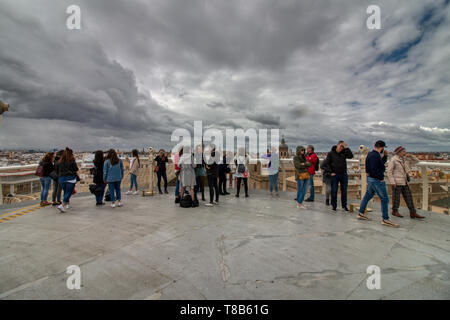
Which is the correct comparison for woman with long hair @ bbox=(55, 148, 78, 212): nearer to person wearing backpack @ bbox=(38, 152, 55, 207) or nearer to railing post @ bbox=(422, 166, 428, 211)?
person wearing backpack @ bbox=(38, 152, 55, 207)

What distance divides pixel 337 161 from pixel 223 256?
4850mm

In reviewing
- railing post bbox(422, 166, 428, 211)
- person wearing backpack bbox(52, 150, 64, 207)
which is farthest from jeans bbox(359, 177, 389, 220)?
person wearing backpack bbox(52, 150, 64, 207)

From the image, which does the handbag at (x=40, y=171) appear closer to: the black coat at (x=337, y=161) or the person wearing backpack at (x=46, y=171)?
the person wearing backpack at (x=46, y=171)

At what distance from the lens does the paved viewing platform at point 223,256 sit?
2.23m

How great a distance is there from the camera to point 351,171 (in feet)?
21.8

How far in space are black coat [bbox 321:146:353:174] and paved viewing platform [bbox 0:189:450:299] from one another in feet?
5.18

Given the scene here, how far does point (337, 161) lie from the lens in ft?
19.8

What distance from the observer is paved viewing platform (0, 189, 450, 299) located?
2.23m

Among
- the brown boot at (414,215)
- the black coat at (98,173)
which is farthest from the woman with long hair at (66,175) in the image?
the brown boot at (414,215)

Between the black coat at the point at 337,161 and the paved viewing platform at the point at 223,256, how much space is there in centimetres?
158

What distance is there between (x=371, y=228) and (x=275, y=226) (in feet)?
6.82

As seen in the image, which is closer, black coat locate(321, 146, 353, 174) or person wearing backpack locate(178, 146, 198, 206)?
black coat locate(321, 146, 353, 174)
